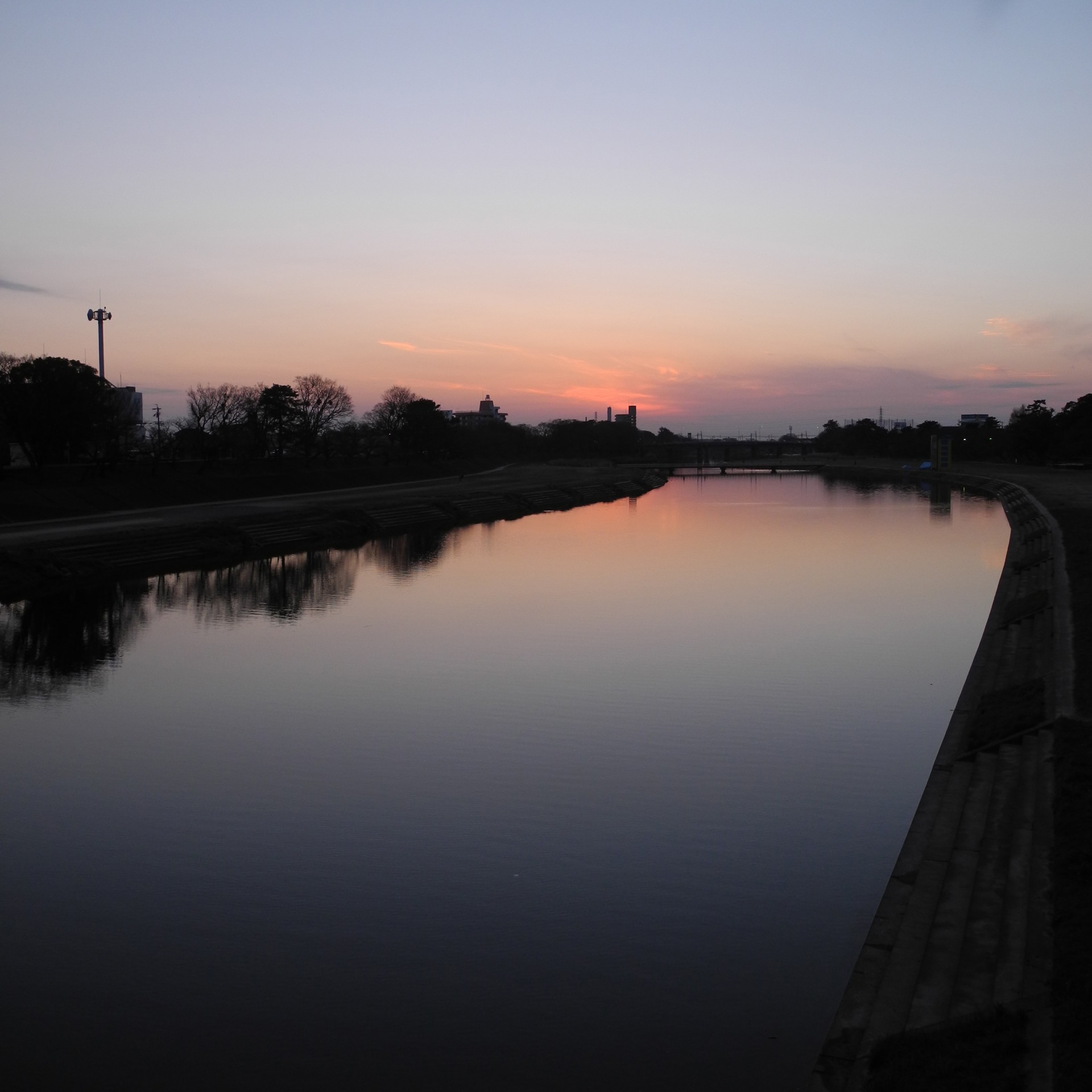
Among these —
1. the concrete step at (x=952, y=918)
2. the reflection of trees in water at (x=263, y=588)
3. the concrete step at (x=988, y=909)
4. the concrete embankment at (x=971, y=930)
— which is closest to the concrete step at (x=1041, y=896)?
the concrete embankment at (x=971, y=930)

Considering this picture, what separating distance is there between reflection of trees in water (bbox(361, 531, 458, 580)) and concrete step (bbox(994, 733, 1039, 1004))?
67.2 ft

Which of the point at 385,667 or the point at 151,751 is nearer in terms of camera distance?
the point at 151,751

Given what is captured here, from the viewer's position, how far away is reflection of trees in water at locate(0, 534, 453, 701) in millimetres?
16625

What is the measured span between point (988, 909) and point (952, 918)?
0.23 m

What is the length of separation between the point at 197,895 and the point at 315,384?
6556 centimetres

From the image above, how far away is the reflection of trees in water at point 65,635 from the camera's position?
51.8 ft

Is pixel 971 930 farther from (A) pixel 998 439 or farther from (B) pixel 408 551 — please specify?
(A) pixel 998 439

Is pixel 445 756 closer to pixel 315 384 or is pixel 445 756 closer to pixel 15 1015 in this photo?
pixel 15 1015

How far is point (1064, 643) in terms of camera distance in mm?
13102

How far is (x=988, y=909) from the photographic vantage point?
256 inches

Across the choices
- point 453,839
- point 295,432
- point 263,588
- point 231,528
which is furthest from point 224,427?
point 453,839

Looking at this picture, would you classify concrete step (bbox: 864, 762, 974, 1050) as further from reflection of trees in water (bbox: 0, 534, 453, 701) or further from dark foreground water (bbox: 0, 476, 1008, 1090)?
reflection of trees in water (bbox: 0, 534, 453, 701)

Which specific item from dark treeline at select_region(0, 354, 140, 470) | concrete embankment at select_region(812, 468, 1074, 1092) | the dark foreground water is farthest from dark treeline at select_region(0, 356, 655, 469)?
concrete embankment at select_region(812, 468, 1074, 1092)

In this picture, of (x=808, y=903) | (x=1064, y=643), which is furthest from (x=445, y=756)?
(x=1064, y=643)
